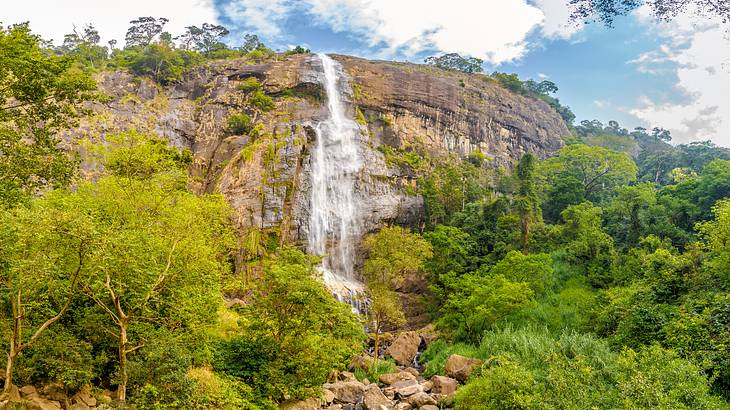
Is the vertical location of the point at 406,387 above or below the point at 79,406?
below

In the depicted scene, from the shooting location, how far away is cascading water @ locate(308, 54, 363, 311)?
1364 inches

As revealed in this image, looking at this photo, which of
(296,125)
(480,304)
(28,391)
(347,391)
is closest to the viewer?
(28,391)

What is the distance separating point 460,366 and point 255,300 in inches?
419

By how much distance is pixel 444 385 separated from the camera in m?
19.7

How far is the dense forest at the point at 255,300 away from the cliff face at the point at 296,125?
550cm

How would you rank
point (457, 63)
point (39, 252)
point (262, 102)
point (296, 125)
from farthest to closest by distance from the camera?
point (457, 63) → point (262, 102) → point (296, 125) → point (39, 252)

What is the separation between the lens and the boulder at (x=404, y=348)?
26391 mm

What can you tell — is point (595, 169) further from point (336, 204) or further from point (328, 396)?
point (328, 396)

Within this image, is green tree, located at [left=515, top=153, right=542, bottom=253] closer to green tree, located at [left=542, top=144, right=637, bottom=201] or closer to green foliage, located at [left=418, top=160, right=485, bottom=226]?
green foliage, located at [left=418, top=160, right=485, bottom=226]

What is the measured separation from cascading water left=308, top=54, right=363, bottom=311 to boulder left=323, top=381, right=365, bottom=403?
11.2 meters

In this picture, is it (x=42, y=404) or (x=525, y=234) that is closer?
(x=42, y=404)

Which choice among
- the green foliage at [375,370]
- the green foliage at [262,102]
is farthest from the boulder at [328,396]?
the green foliage at [262,102]

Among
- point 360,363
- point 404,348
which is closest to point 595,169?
point 404,348

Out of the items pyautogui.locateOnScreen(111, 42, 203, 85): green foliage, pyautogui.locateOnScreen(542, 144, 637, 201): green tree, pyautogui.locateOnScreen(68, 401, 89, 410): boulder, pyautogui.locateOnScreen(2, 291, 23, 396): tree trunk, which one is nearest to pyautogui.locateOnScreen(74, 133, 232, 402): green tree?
pyautogui.locateOnScreen(68, 401, 89, 410): boulder
